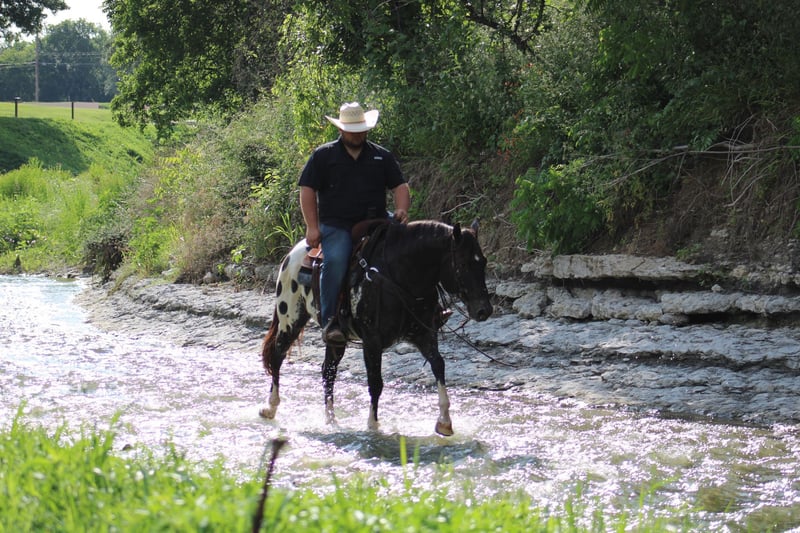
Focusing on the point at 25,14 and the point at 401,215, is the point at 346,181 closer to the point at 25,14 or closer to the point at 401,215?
the point at 401,215

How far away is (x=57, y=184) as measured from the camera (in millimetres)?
46281

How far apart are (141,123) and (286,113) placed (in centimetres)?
1563

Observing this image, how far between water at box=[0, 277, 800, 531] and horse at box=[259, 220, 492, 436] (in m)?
0.74

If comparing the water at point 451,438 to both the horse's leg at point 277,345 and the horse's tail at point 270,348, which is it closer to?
the horse's leg at point 277,345

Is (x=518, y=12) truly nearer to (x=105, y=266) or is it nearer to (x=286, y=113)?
(x=286, y=113)

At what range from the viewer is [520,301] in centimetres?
1384

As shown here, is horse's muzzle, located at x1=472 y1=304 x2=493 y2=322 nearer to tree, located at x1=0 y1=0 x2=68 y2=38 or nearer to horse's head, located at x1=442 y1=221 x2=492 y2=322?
horse's head, located at x1=442 y1=221 x2=492 y2=322

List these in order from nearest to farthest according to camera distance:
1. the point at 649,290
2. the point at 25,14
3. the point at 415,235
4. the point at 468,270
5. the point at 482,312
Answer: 1. the point at 482,312
2. the point at 468,270
3. the point at 415,235
4. the point at 649,290
5. the point at 25,14

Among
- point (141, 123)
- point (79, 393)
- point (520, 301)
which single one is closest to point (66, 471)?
point (79, 393)

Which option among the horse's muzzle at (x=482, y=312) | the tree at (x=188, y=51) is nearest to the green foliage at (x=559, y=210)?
the horse's muzzle at (x=482, y=312)

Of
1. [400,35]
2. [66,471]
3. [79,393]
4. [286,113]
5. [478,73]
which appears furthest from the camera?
[286,113]

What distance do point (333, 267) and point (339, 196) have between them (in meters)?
0.68

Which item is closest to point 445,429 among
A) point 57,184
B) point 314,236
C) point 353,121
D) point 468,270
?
point 468,270

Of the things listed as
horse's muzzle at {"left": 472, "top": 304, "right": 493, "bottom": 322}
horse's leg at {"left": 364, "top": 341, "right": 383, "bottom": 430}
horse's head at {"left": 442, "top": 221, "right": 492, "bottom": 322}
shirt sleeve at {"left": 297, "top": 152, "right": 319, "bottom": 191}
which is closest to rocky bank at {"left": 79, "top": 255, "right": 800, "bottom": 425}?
horse's leg at {"left": 364, "top": 341, "right": 383, "bottom": 430}
